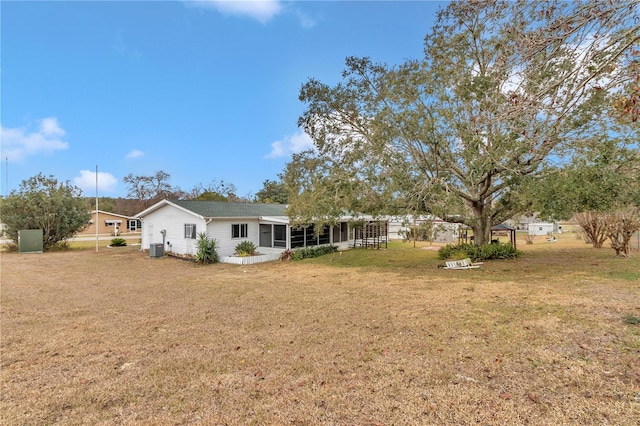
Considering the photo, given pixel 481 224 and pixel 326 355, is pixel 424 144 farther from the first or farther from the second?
pixel 326 355

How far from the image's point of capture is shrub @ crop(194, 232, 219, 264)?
15.0m

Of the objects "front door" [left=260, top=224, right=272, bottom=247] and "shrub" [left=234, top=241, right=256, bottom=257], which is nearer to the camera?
"shrub" [left=234, top=241, right=256, bottom=257]

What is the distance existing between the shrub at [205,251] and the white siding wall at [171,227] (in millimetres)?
932

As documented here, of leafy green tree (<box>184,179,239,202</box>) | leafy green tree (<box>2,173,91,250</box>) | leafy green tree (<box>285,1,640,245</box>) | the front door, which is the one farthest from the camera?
leafy green tree (<box>184,179,239,202</box>)

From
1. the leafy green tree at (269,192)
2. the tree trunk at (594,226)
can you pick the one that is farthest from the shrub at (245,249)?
the leafy green tree at (269,192)

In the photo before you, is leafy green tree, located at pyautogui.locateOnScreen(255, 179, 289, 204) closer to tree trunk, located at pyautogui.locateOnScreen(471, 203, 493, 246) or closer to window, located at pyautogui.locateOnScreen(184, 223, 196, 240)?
window, located at pyautogui.locateOnScreen(184, 223, 196, 240)

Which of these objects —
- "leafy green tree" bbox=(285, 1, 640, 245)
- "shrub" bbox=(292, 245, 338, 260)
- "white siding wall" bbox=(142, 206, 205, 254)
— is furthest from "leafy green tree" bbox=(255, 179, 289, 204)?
"leafy green tree" bbox=(285, 1, 640, 245)

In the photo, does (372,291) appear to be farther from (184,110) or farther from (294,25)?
(184,110)

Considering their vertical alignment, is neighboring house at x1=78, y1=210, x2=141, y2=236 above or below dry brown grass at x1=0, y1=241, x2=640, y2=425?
above

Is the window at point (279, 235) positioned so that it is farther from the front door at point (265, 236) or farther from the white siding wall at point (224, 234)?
the white siding wall at point (224, 234)

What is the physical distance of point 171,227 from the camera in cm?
1798

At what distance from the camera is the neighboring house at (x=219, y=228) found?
16.4 meters

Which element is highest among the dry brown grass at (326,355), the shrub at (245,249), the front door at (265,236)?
the front door at (265,236)

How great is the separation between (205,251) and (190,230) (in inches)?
94.0
